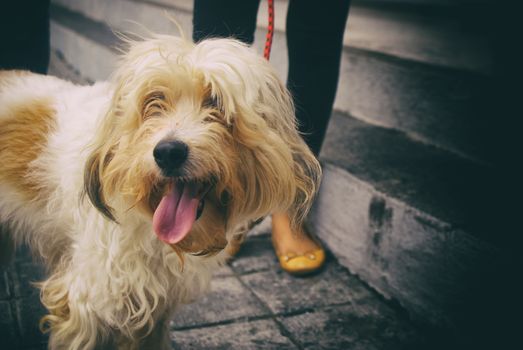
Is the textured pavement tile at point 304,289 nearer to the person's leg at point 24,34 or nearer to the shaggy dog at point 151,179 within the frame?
the shaggy dog at point 151,179

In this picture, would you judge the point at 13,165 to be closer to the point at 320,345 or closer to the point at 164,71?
the point at 164,71

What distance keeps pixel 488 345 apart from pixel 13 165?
6.37ft

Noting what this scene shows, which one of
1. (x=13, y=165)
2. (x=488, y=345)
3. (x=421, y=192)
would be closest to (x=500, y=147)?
(x=421, y=192)

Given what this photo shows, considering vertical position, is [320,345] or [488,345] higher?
[488,345]

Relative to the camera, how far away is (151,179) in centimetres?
158

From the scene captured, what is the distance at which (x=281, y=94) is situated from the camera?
5.86ft

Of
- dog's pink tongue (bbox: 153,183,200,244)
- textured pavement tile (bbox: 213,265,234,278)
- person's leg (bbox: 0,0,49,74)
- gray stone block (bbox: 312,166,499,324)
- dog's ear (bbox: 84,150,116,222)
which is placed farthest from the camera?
textured pavement tile (bbox: 213,265,234,278)

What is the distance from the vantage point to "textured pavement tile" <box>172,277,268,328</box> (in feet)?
7.73

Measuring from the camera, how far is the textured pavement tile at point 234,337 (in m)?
2.19

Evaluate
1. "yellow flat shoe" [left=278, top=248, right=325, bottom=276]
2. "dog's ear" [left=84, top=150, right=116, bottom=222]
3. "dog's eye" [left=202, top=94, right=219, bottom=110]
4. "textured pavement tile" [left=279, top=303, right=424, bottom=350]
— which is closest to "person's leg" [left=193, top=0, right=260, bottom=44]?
"dog's eye" [left=202, top=94, right=219, bottom=110]

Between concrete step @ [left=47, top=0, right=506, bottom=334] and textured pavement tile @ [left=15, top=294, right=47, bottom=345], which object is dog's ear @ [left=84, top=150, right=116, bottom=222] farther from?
concrete step @ [left=47, top=0, right=506, bottom=334]

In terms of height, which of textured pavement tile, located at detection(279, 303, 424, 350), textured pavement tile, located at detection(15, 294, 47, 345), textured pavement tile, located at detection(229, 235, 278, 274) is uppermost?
textured pavement tile, located at detection(279, 303, 424, 350)

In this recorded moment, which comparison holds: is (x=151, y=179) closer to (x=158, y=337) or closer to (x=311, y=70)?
(x=158, y=337)

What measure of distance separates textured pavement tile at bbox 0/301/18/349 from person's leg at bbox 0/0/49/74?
46.4 inches
